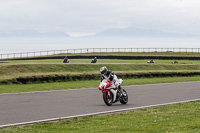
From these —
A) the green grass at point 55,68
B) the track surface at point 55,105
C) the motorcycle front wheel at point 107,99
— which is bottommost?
the track surface at point 55,105

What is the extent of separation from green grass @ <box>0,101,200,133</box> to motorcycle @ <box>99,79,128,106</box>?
1.86m

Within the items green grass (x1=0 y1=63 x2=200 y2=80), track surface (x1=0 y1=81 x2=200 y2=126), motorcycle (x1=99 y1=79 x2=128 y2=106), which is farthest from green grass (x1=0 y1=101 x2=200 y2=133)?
green grass (x1=0 y1=63 x2=200 y2=80)

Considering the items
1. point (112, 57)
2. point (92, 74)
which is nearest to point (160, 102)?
point (92, 74)

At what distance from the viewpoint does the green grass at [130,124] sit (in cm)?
843

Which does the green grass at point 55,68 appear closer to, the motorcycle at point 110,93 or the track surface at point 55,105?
the track surface at point 55,105

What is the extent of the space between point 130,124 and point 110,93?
14.7 feet

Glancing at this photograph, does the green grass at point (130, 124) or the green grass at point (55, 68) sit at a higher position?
the green grass at point (55, 68)

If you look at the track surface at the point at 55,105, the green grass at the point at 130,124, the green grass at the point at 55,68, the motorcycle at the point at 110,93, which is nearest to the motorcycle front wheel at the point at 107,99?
the motorcycle at the point at 110,93

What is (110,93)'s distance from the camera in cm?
1366

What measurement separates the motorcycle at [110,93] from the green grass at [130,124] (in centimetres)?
186

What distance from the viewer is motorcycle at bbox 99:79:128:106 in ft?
43.3

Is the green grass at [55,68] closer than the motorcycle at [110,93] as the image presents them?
No

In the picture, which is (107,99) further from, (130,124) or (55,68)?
(55,68)

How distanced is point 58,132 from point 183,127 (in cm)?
276
